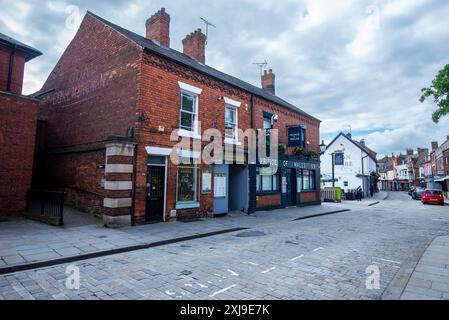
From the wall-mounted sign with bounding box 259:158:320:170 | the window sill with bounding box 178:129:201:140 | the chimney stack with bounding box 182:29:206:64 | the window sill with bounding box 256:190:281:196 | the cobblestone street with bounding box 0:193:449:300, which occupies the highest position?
the chimney stack with bounding box 182:29:206:64

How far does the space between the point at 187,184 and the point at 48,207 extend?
562 centimetres

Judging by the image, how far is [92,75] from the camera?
13.0 m

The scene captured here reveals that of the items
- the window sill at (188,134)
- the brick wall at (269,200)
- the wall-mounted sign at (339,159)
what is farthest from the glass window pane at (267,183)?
the wall-mounted sign at (339,159)

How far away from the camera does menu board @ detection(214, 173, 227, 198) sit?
43.9 ft

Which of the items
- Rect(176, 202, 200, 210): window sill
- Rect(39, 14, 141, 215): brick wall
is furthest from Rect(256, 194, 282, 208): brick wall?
Rect(39, 14, 141, 215): brick wall

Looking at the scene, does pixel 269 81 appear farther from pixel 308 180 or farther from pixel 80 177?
pixel 80 177

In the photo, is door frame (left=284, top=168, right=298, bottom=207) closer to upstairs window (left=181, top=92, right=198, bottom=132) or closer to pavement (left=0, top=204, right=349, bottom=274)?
pavement (left=0, top=204, right=349, bottom=274)

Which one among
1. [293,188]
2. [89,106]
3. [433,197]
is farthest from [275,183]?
[433,197]

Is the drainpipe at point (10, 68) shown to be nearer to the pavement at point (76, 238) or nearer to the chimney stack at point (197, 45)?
the pavement at point (76, 238)

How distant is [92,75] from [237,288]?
12378 millimetres

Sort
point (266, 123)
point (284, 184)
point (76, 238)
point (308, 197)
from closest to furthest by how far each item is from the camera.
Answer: point (76, 238) < point (266, 123) < point (284, 184) < point (308, 197)

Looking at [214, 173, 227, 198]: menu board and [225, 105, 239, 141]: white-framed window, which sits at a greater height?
[225, 105, 239, 141]: white-framed window

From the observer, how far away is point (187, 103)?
12445 millimetres

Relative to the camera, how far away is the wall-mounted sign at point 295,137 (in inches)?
719
